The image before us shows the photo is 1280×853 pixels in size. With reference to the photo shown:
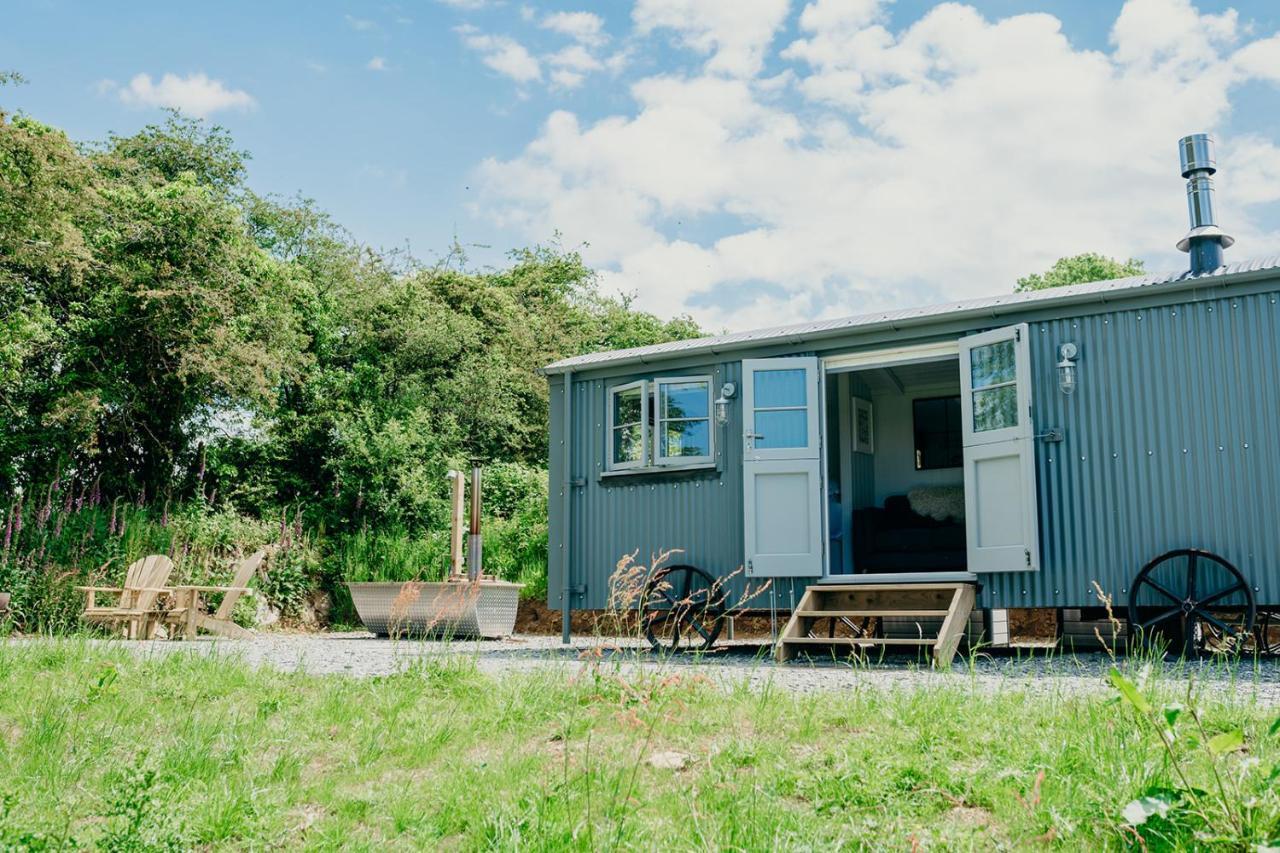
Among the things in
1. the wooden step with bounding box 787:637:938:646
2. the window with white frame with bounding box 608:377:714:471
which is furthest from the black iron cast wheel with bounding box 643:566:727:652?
the wooden step with bounding box 787:637:938:646

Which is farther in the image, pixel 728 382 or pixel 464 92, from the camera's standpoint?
pixel 464 92

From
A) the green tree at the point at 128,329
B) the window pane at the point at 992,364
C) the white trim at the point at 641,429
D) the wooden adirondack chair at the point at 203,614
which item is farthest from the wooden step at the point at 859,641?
the green tree at the point at 128,329

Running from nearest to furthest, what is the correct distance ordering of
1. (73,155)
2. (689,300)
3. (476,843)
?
(476,843), (73,155), (689,300)

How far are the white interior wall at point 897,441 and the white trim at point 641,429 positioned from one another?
292cm

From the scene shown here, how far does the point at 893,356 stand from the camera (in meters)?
8.80

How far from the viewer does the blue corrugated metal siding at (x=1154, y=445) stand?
7.31 m

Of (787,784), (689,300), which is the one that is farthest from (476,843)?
(689,300)

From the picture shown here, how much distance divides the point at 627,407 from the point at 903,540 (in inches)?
114

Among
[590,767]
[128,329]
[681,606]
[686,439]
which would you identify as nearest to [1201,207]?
[686,439]

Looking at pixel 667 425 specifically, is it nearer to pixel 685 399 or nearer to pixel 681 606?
pixel 685 399

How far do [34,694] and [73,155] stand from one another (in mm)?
10976

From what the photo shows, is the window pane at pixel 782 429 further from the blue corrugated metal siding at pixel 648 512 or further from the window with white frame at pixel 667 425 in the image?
the window with white frame at pixel 667 425

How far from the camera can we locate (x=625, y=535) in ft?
31.6

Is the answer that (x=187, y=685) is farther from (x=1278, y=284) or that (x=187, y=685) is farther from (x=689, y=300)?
(x=689, y=300)
